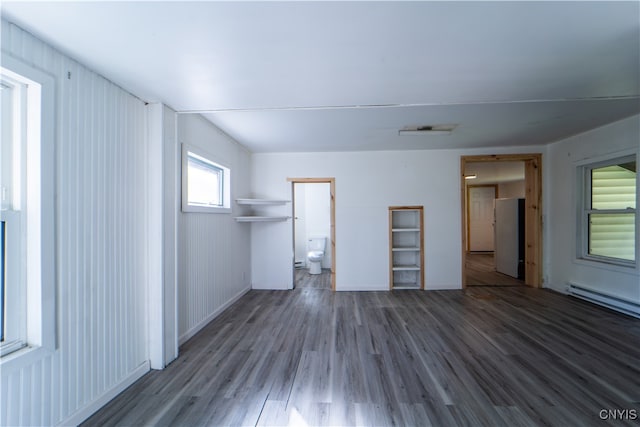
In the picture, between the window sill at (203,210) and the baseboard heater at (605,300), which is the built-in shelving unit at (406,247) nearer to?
the baseboard heater at (605,300)

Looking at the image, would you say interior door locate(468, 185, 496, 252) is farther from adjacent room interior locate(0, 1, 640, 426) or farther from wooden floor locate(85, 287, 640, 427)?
wooden floor locate(85, 287, 640, 427)

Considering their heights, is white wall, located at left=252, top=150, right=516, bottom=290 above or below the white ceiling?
below

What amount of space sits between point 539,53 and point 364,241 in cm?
330

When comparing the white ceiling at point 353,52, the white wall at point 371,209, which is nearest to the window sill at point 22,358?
the white ceiling at point 353,52

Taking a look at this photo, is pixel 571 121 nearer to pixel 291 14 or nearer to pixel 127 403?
pixel 291 14

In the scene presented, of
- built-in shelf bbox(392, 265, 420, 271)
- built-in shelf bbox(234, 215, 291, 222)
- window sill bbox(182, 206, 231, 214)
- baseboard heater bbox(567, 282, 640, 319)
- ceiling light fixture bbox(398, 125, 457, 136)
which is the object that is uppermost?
ceiling light fixture bbox(398, 125, 457, 136)

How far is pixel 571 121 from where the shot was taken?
3.19 m

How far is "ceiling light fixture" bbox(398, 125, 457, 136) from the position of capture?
3.29 meters

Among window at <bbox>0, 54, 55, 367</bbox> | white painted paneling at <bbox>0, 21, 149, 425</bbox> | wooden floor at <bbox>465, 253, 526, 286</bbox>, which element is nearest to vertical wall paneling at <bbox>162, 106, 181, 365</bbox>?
white painted paneling at <bbox>0, 21, 149, 425</bbox>

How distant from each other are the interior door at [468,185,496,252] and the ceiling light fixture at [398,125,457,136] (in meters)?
6.14

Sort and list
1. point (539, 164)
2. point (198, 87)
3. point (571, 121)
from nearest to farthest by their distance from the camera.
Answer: point (198, 87) < point (571, 121) < point (539, 164)

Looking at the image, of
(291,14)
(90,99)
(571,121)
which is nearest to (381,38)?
(291,14)

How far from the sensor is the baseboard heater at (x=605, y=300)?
3.14 m
